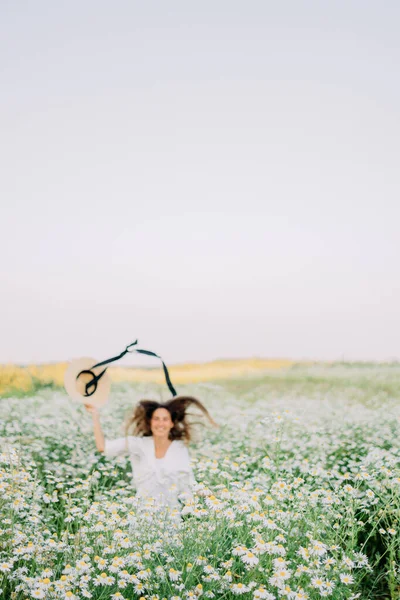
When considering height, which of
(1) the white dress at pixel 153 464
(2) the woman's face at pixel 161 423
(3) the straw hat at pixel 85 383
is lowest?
(1) the white dress at pixel 153 464

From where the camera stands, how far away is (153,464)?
753cm

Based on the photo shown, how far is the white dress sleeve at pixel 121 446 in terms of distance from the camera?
298 inches

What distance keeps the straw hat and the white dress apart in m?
0.60

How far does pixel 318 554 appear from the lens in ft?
15.7

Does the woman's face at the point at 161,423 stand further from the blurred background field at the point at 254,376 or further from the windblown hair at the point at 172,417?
the blurred background field at the point at 254,376

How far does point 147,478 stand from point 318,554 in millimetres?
2984

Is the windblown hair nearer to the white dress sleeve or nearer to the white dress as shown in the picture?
the white dress

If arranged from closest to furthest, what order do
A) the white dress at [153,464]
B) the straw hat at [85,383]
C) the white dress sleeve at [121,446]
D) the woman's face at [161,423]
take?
the white dress at [153,464] < the white dress sleeve at [121,446] < the woman's face at [161,423] < the straw hat at [85,383]

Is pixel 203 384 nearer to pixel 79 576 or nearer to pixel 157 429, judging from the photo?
pixel 157 429

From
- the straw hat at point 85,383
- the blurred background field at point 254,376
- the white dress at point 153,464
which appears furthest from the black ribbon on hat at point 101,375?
the blurred background field at point 254,376

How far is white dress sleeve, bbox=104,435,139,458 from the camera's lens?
7578mm

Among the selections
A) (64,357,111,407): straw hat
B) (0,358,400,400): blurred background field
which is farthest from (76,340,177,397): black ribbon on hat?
(0,358,400,400): blurred background field

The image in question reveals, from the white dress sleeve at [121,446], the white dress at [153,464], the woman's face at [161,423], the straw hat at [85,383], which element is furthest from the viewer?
the straw hat at [85,383]

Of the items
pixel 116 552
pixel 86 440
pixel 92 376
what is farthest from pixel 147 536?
pixel 86 440
